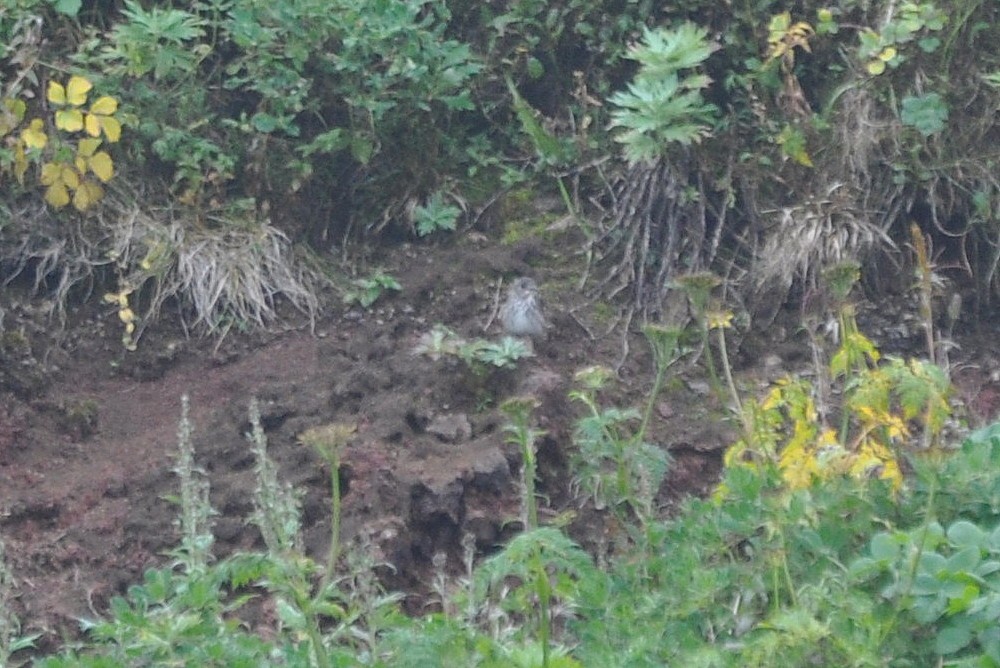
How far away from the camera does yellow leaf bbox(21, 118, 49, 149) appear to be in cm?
499

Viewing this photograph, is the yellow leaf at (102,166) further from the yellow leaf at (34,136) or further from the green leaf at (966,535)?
the green leaf at (966,535)

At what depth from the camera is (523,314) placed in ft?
15.7

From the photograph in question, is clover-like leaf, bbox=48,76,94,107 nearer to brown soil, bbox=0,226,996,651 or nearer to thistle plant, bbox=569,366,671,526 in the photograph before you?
brown soil, bbox=0,226,996,651

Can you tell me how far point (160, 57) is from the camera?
16.9 ft

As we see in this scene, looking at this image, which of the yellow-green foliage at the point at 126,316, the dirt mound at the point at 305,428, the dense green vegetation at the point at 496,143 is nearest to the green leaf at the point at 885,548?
the dirt mound at the point at 305,428

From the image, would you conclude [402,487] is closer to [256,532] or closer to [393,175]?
[256,532]

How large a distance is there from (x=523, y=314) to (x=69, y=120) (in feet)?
5.37

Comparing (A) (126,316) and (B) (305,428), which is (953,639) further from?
(A) (126,316)

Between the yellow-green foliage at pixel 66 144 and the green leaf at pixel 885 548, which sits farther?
the yellow-green foliage at pixel 66 144

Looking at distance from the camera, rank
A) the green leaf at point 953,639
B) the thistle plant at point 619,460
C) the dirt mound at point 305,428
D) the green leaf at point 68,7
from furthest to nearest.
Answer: the green leaf at point 68,7, the dirt mound at point 305,428, the thistle plant at point 619,460, the green leaf at point 953,639

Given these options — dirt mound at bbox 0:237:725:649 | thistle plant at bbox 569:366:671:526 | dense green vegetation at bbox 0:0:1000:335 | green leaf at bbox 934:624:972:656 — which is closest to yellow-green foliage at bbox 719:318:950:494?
thistle plant at bbox 569:366:671:526

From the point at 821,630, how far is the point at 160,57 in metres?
3.43

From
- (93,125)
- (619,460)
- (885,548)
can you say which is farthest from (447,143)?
(885,548)

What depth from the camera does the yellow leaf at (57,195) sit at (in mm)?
5051
